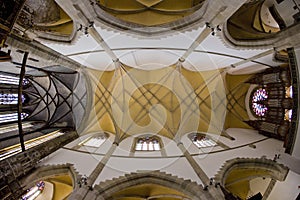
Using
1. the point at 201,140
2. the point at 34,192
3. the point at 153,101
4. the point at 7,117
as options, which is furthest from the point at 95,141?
the point at 201,140

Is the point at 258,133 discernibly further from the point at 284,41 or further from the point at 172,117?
the point at 284,41

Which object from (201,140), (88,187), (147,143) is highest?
(201,140)

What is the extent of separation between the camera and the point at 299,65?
8883 mm

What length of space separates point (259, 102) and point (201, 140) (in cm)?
399

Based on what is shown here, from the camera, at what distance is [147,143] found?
13.8 m

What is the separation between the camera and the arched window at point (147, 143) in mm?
12866

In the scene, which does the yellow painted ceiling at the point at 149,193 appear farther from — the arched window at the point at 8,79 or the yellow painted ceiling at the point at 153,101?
the arched window at the point at 8,79

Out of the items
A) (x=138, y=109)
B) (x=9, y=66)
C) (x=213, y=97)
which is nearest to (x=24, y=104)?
(x=9, y=66)

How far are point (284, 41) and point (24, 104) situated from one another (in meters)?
13.9

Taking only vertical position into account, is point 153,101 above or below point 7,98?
above

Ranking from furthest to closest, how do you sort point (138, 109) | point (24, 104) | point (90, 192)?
1. point (138, 109)
2. point (24, 104)
3. point (90, 192)

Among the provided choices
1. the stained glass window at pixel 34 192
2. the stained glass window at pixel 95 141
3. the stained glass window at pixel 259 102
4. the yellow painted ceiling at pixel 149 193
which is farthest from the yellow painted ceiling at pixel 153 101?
the stained glass window at pixel 34 192

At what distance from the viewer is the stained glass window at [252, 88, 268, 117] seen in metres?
13.9

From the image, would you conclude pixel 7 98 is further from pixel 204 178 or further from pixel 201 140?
pixel 204 178
